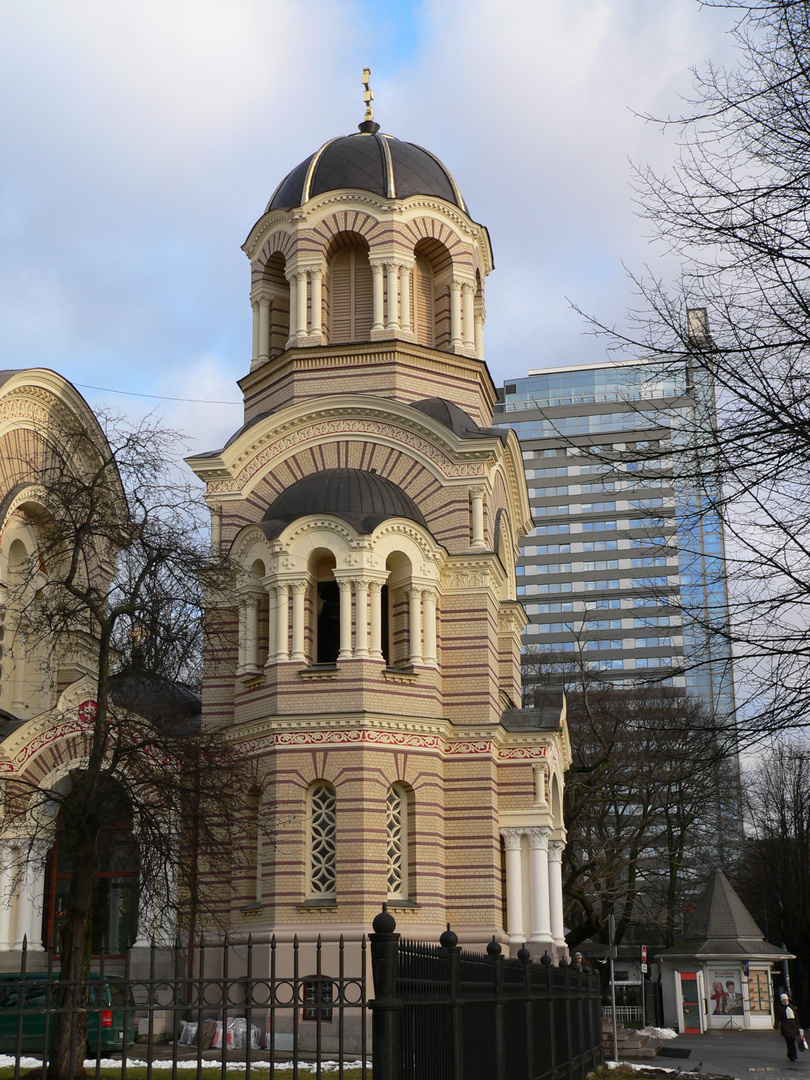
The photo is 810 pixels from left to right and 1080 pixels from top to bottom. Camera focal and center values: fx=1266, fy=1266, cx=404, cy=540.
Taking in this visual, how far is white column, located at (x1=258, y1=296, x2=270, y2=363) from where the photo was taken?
2994 cm

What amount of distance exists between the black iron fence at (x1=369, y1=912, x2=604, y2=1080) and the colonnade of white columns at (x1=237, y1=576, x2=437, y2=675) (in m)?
10.3

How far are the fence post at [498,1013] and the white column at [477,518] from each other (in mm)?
15916

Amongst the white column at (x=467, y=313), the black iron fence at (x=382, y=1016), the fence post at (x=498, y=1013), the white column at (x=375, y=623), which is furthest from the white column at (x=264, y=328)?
the fence post at (x=498, y=1013)

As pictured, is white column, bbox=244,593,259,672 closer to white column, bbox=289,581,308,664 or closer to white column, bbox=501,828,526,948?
white column, bbox=289,581,308,664

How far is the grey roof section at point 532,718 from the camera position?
1043 inches

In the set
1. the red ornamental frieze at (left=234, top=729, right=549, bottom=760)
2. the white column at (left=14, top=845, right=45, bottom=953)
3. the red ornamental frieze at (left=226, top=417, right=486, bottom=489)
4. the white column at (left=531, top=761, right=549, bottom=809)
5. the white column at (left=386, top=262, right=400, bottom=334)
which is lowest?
the white column at (left=14, top=845, right=45, bottom=953)

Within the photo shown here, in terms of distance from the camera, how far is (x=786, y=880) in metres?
44.5

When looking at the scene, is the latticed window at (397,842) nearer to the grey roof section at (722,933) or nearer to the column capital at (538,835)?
the column capital at (538,835)

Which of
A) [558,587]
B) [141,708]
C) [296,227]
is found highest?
[558,587]

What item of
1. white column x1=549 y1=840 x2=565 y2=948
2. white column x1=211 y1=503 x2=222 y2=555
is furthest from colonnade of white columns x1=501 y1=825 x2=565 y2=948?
white column x1=211 y1=503 x2=222 y2=555

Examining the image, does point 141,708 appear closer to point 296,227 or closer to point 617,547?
point 296,227

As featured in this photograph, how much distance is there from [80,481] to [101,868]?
1018cm

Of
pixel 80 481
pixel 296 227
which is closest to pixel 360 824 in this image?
pixel 80 481

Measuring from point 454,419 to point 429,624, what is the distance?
5.01 metres
